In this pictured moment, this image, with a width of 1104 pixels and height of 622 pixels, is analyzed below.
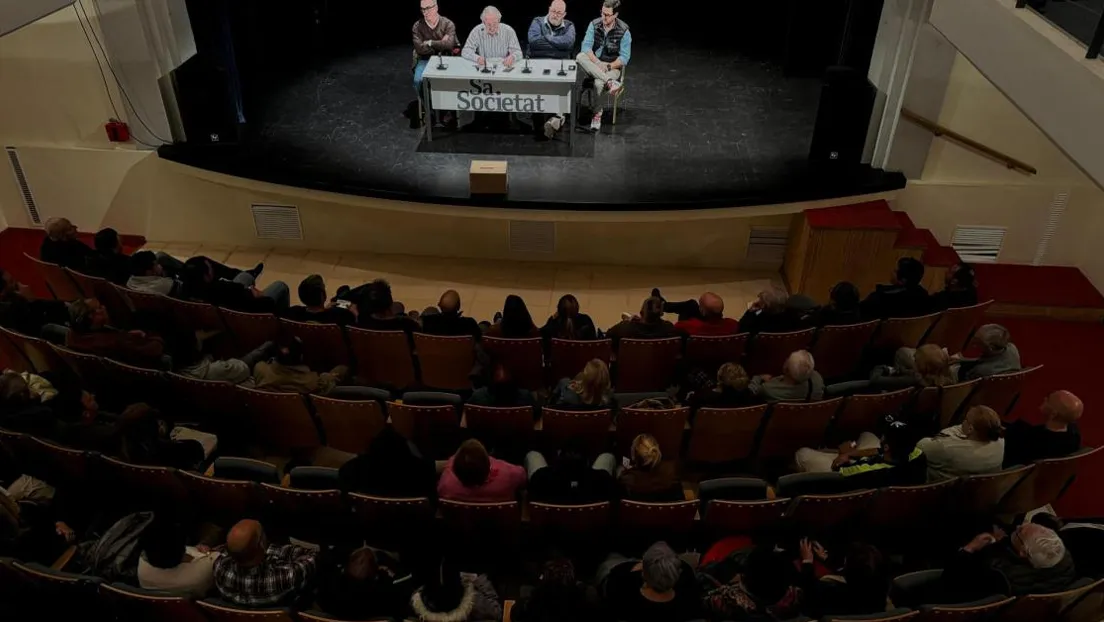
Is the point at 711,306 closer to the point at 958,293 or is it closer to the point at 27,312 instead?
the point at 958,293

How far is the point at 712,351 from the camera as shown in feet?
15.2

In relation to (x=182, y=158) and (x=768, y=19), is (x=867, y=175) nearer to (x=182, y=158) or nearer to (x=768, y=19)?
(x=768, y=19)

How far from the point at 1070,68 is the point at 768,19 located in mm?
5627

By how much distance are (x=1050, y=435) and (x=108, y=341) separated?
4.73 m

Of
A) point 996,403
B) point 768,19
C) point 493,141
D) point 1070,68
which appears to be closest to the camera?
point 1070,68

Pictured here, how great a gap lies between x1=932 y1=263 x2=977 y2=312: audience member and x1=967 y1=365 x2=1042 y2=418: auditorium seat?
2.22 feet

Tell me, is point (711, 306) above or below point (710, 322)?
above

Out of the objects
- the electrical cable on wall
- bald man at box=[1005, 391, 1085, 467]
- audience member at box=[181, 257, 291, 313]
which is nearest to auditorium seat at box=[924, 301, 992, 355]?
bald man at box=[1005, 391, 1085, 467]

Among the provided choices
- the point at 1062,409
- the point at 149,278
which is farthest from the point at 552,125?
the point at 1062,409

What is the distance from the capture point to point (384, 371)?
481 centimetres

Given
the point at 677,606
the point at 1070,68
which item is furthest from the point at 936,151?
the point at 677,606

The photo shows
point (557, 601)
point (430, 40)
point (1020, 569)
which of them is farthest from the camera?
point (430, 40)

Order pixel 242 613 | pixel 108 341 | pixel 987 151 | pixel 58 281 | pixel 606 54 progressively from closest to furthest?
pixel 242 613 → pixel 108 341 → pixel 58 281 → pixel 987 151 → pixel 606 54

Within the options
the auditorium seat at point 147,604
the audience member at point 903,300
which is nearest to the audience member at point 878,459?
the audience member at point 903,300
